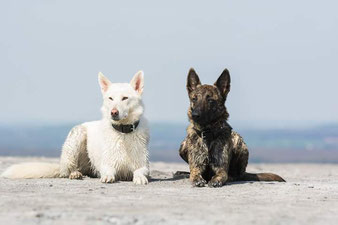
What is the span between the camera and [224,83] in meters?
10.1

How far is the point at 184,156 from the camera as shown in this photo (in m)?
10.9

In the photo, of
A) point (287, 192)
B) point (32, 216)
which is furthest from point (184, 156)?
point (32, 216)

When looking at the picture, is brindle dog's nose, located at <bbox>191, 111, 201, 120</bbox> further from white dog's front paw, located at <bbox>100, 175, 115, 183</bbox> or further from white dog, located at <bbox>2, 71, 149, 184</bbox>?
white dog's front paw, located at <bbox>100, 175, 115, 183</bbox>

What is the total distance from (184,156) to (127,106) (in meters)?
1.51

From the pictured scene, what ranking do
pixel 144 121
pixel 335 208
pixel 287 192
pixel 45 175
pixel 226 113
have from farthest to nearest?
pixel 45 175
pixel 144 121
pixel 226 113
pixel 287 192
pixel 335 208

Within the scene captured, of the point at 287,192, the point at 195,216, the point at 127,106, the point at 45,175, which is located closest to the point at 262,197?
the point at 287,192

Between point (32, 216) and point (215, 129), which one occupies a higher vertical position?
point (215, 129)

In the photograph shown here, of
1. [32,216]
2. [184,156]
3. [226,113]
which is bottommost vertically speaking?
[32,216]

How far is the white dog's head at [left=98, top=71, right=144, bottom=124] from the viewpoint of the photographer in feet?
33.2

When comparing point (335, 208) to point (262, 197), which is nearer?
point (335, 208)

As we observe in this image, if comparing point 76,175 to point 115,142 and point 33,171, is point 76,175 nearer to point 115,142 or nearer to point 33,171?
point 33,171

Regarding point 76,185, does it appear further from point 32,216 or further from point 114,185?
point 32,216

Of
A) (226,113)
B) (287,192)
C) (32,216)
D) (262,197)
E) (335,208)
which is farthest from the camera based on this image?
(226,113)

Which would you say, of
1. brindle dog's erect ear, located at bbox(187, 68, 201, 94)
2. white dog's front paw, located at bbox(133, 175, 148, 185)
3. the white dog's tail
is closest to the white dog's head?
brindle dog's erect ear, located at bbox(187, 68, 201, 94)
